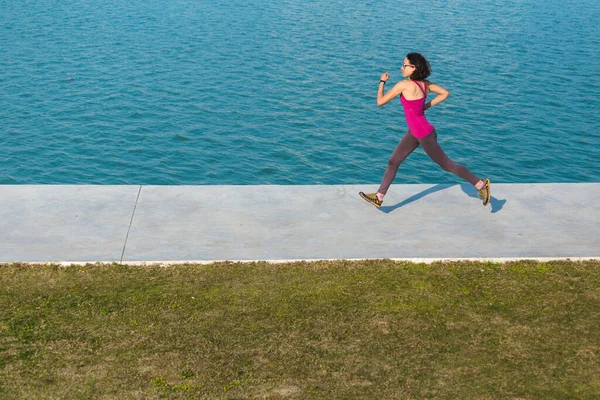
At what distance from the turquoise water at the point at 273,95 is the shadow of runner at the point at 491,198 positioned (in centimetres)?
409

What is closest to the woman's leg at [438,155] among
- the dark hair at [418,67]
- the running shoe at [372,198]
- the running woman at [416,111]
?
the running woman at [416,111]

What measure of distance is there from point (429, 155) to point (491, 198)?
1.21 m

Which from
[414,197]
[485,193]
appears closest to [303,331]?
[485,193]

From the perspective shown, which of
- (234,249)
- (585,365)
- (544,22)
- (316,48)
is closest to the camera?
(585,365)

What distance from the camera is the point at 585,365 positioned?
5.84 meters

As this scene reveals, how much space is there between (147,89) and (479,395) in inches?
565

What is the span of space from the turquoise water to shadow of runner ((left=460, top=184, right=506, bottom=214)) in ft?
13.4

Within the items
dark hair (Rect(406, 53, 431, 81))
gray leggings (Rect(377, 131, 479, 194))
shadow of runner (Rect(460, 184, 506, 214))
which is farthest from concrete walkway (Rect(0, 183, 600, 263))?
dark hair (Rect(406, 53, 431, 81))

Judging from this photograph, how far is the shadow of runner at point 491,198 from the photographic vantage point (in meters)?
8.97

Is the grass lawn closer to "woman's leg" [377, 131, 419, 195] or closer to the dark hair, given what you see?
"woman's leg" [377, 131, 419, 195]

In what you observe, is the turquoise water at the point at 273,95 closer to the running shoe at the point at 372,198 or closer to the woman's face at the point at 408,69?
the running shoe at the point at 372,198

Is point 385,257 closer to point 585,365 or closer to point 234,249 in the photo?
point 234,249

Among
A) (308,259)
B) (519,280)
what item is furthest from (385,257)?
(519,280)

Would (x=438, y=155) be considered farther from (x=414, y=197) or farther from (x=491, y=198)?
(x=491, y=198)
